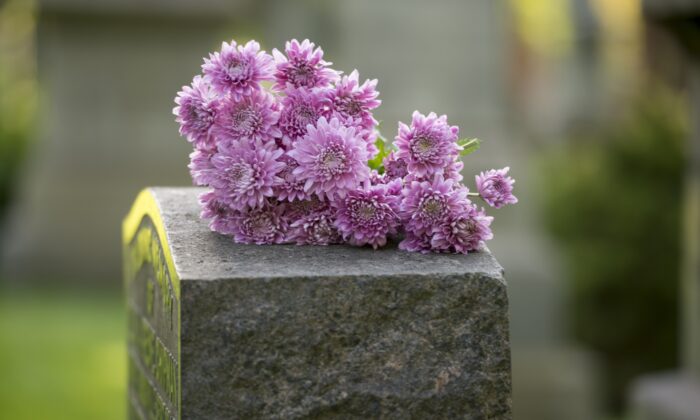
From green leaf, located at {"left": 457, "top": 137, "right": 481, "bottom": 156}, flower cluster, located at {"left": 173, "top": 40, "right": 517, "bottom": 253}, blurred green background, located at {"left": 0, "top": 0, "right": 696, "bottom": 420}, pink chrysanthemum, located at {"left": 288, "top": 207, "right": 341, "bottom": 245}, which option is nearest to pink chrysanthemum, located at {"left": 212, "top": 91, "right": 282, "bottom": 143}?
flower cluster, located at {"left": 173, "top": 40, "right": 517, "bottom": 253}

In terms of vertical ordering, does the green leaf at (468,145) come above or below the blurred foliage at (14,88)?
below

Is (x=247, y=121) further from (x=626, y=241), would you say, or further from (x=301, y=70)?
(x=626, y=241)

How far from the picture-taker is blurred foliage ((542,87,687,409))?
340 inches

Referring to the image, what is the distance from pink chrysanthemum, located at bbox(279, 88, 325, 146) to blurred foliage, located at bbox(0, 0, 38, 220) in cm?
739

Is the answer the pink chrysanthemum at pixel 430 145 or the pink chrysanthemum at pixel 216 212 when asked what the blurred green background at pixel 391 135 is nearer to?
the pink chrysanthemum at pixel 216 212

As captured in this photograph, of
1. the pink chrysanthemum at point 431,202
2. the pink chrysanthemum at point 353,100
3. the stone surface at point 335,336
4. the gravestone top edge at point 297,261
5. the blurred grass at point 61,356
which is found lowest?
the blurred grass at point 61,356

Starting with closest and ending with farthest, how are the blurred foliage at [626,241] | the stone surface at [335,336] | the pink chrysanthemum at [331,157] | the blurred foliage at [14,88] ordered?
the stone surface at [335,336] < the pink chrysanthemum at [331,157] < the blurred foliage at [626,241] < the blurred foliage at [14,88]

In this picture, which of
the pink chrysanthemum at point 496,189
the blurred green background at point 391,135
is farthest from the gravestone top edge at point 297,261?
the blurred green background at point 391,135

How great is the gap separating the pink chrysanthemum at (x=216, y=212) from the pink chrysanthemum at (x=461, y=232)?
0.49m

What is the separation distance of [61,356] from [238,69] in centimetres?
511

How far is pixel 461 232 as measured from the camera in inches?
94.0

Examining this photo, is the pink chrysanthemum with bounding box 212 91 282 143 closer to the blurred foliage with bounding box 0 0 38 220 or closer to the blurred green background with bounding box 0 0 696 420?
the blurred green background with bounding box 0 0 696 420

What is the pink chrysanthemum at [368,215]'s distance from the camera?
7.75 feet

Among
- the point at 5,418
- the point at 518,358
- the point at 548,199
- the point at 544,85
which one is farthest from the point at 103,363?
the point at 544,85
